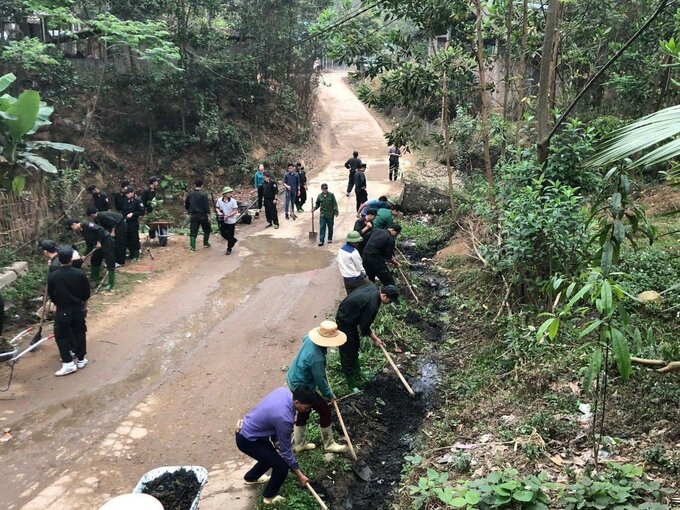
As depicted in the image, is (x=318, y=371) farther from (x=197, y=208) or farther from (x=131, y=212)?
(x=197, y=208)

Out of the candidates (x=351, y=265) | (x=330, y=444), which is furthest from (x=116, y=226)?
(x=330, y=444)

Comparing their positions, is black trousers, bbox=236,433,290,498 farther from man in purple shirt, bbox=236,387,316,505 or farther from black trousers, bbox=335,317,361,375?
black trousers, bbox=335,317,361,375

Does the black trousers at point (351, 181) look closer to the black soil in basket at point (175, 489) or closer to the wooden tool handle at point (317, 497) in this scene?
the wooden tool handle at point (317, 497)

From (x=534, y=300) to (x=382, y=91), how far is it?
6296 millimetres

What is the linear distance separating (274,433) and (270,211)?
11.1m

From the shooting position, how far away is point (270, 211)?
15.6 m

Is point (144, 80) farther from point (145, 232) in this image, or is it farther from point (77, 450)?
point (77, 450)

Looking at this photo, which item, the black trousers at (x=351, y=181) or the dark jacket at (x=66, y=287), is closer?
the dark jacket at (x=66, y=287)

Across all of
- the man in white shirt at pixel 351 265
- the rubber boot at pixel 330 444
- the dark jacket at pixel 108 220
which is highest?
the dark jacket at pixel 108 220

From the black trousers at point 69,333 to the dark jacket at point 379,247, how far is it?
15.8 ft

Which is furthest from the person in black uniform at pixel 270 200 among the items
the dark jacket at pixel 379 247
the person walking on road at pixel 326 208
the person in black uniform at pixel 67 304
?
the person in black uniform at pixel 67 304

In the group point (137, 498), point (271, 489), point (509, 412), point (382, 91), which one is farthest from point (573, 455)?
point (382, 91)

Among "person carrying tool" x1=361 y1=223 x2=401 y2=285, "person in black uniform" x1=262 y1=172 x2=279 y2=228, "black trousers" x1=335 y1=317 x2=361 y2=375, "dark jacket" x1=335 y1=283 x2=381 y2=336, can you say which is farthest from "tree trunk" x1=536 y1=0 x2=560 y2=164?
"person in black uniform" x1=262 y1=172 x2=279 y2=228

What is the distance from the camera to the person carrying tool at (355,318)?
7034 mm
